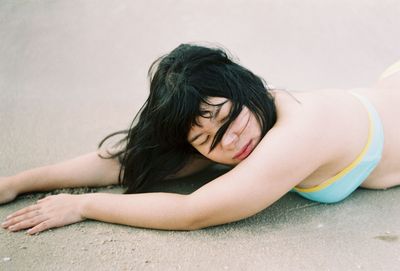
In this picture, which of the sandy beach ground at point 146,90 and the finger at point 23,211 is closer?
the sandy beach ground at point 146,90

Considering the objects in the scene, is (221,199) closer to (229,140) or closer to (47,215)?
(229,140)

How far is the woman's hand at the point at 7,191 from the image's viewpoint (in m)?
1.71

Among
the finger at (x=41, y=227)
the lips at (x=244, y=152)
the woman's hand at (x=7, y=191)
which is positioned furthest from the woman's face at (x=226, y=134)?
the woman's hand at (x=7, y=191)

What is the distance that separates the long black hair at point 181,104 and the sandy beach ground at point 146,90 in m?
0.13

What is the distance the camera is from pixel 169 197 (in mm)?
1498

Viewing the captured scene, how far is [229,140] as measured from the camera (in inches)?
58.0

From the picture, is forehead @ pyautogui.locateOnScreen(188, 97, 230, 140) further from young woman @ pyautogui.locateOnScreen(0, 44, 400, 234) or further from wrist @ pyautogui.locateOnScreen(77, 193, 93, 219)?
Answer: wrist @ pyautogui.locateOnScreen(77, 193, 93, 219)

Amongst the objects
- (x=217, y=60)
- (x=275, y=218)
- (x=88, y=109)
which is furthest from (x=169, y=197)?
(x=88, y=109)

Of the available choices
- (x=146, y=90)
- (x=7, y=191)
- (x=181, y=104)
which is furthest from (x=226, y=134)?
(x=146, y=90)

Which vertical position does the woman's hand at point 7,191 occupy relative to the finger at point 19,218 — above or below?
above

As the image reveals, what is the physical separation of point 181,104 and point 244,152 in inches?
9.8

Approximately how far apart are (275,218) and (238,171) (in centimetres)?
27

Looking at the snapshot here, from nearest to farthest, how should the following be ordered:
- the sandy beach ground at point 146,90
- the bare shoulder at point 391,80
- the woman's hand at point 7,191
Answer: the sandy beach ground at point 146,90 < the woman's hand at point 7,191 < the bare shoulder at point 391,80

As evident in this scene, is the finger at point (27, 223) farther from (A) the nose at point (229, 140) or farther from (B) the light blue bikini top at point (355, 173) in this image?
(B) the light blue bikini top at point (355, 173)
